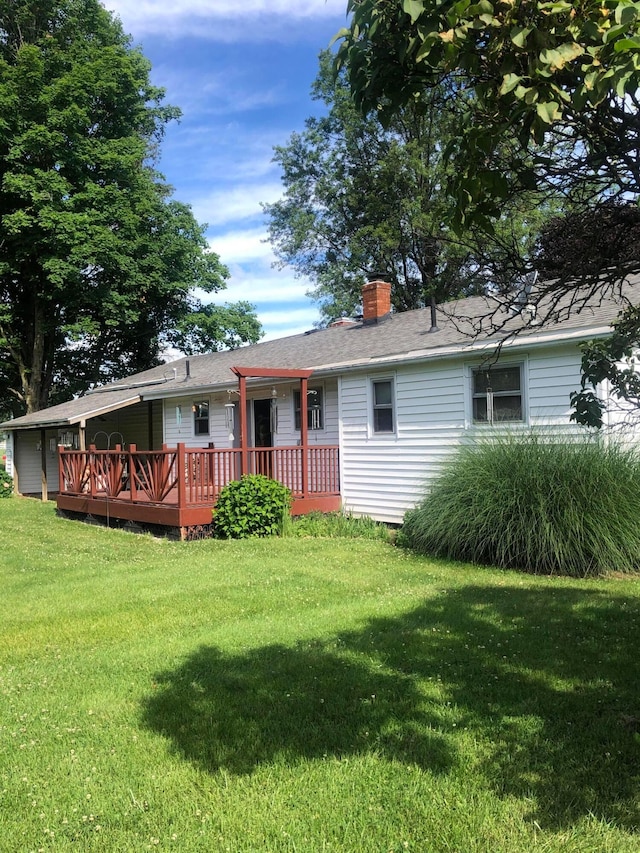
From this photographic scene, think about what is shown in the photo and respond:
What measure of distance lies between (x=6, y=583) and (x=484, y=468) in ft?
20.7

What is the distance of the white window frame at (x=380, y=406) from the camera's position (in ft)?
39.7

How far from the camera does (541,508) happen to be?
A: 8.18 meters

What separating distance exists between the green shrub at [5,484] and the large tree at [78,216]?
14.6ft

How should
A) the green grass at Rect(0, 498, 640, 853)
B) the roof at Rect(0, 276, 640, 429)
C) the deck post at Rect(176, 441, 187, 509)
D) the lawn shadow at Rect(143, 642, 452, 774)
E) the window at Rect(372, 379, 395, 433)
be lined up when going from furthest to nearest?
the window at Rect(372, 379, 395, 433), the deck post at Rect(176, 441, 187, 509), the roof at Rect(0, 276, 640, 429), the lawn shadow at Rect(143, 642, 452, 774), the green grass at Rect(0, 498, 640, 853)

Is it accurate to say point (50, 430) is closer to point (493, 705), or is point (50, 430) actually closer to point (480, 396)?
point (480, 396)

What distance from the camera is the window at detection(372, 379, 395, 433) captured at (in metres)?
12.3

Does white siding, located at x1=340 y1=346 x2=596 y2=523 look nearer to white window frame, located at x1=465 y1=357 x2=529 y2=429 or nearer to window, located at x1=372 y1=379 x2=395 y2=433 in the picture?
white window frame, located at x1=465 y1=357 x2=529 y2=429

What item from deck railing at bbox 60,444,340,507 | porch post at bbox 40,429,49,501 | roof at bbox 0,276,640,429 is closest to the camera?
roof at bbox 0,276,640,429

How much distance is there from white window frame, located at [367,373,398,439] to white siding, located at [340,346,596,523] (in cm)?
3

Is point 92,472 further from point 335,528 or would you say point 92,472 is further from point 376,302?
point 376,302

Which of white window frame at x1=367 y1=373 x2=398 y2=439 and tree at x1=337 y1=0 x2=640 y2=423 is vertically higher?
tree at x1=337 y1=0 x2=640 y2=423

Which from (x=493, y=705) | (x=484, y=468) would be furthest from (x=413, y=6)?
(x=484, y=468)

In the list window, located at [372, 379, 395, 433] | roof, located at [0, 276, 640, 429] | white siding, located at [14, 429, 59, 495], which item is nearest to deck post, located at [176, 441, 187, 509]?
roof, located at [0, 276, 640, 429]

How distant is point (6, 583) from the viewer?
781cm
